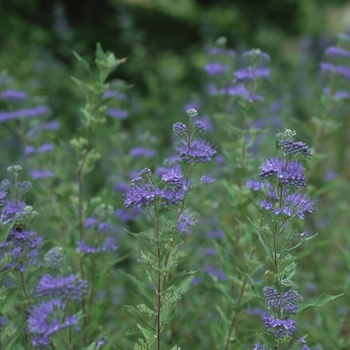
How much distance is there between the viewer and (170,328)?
305cm

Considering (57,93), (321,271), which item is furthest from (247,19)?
(321,271)

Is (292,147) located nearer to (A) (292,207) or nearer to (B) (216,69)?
(A) (292,207)

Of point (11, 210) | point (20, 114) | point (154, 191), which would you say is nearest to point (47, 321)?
point (11, 210)

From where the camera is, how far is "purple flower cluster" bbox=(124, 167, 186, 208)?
1.95 meters

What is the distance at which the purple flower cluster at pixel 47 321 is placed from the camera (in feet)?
6.79

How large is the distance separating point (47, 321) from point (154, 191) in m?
0.70

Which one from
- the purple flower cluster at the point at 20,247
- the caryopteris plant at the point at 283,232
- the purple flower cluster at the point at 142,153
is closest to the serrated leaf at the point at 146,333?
the caryopteris plant at the point at 283,232

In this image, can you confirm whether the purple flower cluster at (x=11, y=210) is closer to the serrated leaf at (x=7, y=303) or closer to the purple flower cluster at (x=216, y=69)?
the serrated leaf at (x=7, y=303)

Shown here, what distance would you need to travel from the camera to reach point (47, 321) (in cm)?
213

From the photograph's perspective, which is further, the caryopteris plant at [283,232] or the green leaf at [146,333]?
the green leaf at [146,333]

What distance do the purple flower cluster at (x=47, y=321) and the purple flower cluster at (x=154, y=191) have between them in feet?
1.75

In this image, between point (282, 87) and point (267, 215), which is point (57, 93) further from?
point (267, 215)

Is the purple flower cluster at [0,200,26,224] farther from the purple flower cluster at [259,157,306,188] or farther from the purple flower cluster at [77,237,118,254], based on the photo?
the purple flower cluster at [259,157,306,188]

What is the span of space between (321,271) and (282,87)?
4.48m
